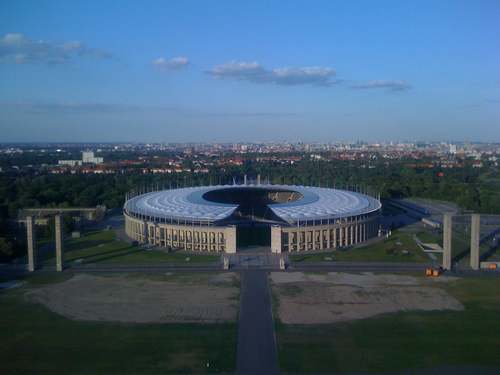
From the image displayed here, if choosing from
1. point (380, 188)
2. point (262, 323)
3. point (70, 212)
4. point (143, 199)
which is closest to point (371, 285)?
point (262, 323)

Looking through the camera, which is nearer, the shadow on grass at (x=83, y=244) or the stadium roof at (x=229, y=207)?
the shadow on grass at (x=83, y=244)

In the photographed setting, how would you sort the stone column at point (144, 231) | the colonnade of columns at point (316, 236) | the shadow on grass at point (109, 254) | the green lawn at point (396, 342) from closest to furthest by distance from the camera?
the green lawn at point (396, 342)
the shadow on grass at point (109, 254)
the colonnade of columns at point (316, 236)
the stone column at point (144, 231)

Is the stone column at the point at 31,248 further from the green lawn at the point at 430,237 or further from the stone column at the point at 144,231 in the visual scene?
the green lawn at the point at 430,237

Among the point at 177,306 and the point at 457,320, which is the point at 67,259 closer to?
the point at 177,306

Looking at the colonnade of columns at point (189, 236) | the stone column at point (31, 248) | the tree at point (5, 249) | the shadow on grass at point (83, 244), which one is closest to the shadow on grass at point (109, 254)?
the colonnade of columns at point (189, 236)

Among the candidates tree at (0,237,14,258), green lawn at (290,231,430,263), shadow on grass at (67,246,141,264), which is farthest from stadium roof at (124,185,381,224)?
tree at (0,237,14,258)

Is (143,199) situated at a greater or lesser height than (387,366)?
greater

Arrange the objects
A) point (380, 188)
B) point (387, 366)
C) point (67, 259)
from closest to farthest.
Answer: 1. point (387, 366)
2. point (67, 259)
3. point (380, 188)
